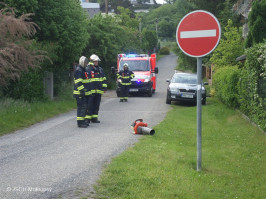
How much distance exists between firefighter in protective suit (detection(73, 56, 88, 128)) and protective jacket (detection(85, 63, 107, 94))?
0.35 meters

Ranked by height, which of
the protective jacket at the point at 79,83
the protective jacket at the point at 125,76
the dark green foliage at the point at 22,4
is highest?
the dark green foliage at the point at 22,4

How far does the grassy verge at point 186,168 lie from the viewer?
5.90 m

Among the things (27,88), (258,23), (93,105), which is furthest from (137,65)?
(93,105)

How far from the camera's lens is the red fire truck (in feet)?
79.2

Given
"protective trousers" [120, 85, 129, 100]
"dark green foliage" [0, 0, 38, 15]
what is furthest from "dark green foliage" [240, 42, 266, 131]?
"dark green foliage" [0, 0, 38, 15]

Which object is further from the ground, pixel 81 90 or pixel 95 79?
pixel 95 79

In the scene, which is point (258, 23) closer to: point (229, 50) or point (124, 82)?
point (124, 82)

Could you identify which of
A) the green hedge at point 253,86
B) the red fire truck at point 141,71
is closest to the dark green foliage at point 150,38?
the red fire truck at point 141,71

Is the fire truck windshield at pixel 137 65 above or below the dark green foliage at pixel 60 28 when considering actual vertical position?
below

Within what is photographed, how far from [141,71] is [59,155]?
1739 centimetres

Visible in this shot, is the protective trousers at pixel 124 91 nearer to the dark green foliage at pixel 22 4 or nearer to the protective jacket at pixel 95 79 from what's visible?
the dark green foliage at pixel 22 4

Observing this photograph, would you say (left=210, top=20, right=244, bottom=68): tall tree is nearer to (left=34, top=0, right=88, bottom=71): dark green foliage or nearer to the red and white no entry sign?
(left=34, top=0, right=88, bottom=71): dark green foliage

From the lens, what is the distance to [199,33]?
21.7 ft

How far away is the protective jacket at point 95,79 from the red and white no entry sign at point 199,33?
18.9ft
